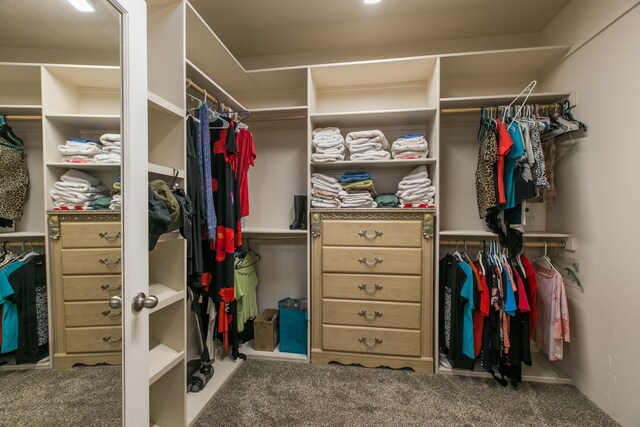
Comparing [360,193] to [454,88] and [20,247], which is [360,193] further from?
[20,247]

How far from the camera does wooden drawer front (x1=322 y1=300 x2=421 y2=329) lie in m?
2.00

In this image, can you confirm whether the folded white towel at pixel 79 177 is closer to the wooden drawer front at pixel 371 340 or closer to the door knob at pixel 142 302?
the door knob at pixel 142 302

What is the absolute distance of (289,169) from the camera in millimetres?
2596

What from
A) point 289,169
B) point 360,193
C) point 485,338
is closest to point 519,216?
point 485,338

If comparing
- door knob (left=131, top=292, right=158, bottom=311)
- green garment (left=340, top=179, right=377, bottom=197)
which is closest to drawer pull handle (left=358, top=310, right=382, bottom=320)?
green garment (left=340, top=179, right=377, bottom=197)

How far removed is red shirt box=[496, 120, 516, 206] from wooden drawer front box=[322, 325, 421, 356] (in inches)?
44.6

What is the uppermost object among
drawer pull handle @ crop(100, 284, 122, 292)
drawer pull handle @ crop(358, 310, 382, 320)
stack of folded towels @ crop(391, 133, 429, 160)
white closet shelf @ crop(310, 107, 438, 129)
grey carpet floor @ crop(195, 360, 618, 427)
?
white closet shelf @ crop(310, 107, 438, 129)

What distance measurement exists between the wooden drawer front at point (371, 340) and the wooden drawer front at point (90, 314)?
1.50 metres

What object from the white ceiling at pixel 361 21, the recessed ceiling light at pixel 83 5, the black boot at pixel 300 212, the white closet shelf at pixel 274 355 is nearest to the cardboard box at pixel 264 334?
the white closet shelf at pixel 274 355

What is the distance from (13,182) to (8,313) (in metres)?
0.32

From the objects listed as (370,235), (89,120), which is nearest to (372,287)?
(370,235)

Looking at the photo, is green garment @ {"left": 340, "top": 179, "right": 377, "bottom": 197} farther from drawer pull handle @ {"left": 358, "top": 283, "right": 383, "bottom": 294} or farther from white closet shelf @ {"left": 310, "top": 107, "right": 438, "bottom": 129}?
drawer pull handle @ {"left": 358, "top": 283, "right": 383, "bottom": 294}

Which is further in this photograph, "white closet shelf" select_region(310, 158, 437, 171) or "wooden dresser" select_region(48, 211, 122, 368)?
"white closet shelf" select_region(310, 158, 437, 171)

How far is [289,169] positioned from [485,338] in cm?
206
